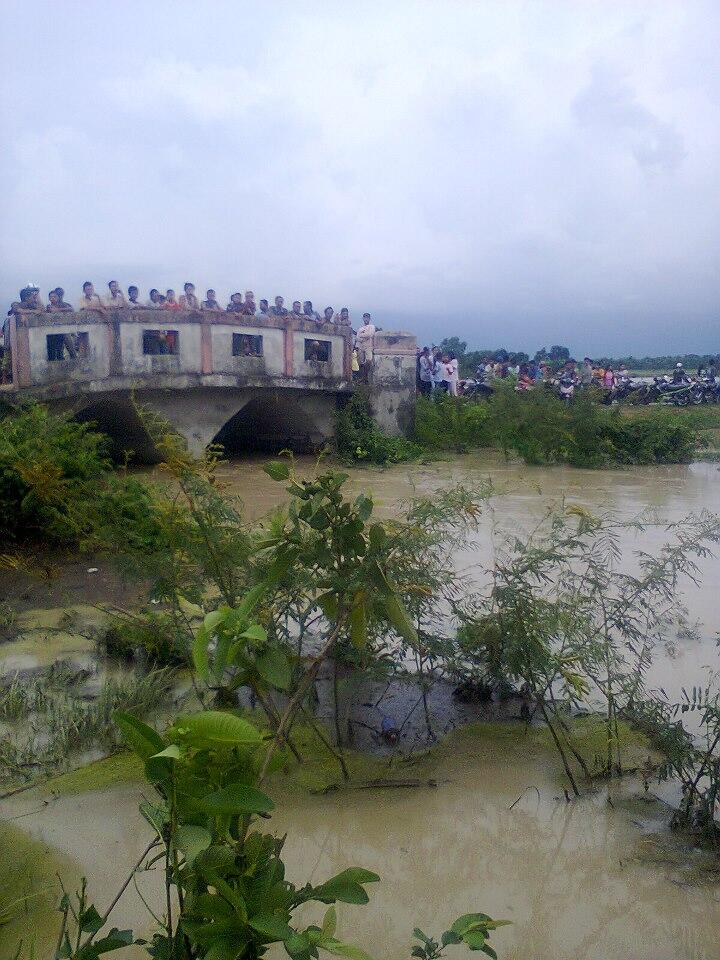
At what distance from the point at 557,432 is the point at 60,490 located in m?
10.8

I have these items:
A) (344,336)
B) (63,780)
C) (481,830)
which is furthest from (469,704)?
(344,336)

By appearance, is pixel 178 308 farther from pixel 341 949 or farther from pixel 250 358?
pixel 341 949

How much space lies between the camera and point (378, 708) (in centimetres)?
412

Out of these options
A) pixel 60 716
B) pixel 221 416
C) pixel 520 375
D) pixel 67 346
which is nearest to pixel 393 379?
pixel 221 416

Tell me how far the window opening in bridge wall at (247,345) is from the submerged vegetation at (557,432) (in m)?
3.77

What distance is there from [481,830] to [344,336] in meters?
12.4

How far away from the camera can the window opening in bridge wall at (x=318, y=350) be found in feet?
47.9

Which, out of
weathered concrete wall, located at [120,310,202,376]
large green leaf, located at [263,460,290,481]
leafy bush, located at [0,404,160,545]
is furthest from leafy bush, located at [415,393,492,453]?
large green leaf, located at [263,460,290,481]

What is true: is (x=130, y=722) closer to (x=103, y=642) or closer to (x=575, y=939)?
(x=575, y=939)

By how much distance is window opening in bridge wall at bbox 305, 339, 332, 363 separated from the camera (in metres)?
14.6

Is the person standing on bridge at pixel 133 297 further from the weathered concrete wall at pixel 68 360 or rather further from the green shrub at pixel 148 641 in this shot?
the green shrub at pixel 148 641

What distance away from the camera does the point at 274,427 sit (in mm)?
16312

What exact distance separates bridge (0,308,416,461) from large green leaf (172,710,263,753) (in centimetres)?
997

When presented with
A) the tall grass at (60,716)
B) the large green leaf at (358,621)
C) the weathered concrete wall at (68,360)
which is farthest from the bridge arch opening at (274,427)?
the large green leaf at (358,621)
